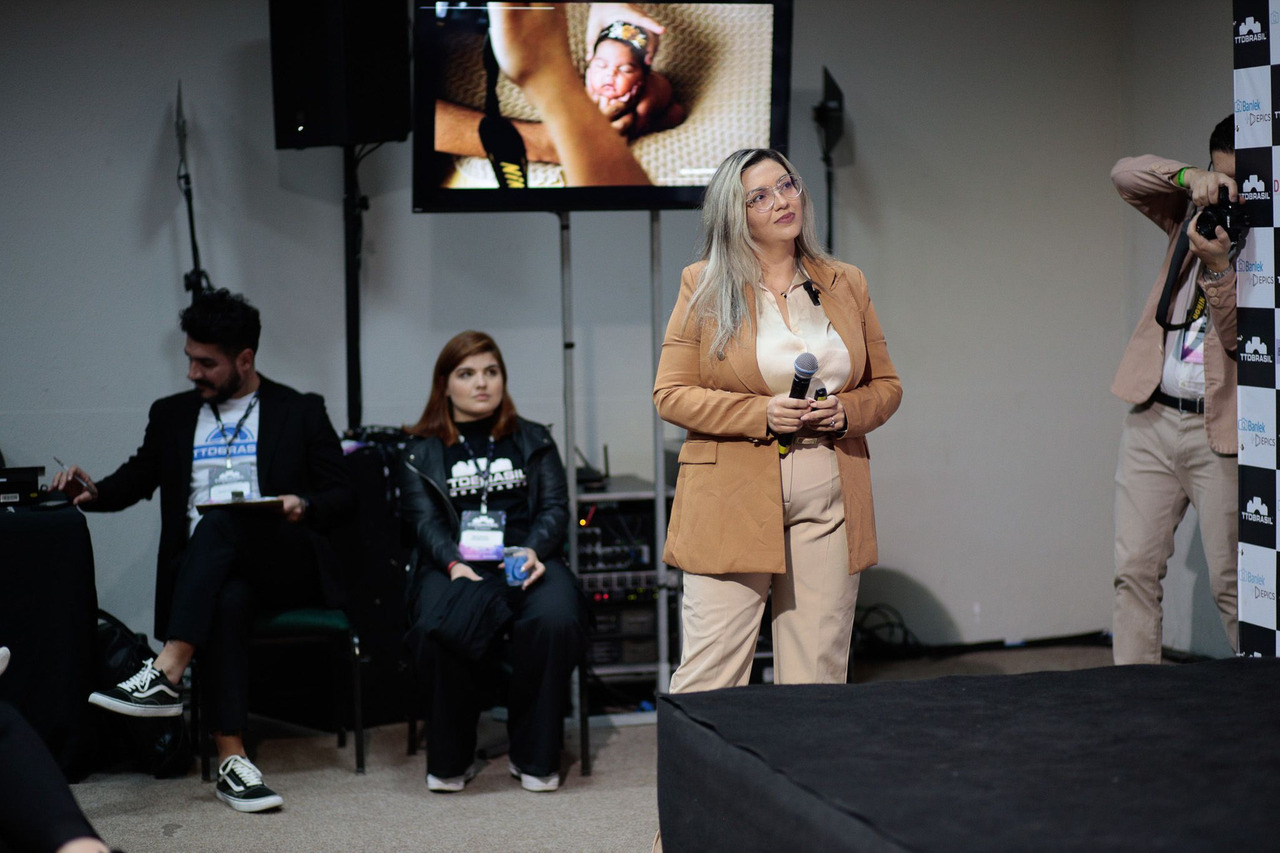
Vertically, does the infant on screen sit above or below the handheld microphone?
above

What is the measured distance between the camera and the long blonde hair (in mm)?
2605

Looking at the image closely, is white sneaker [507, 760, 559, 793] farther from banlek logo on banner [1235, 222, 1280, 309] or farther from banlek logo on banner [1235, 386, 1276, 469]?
banlek logo on banner [1235, 222, 1280, 309]

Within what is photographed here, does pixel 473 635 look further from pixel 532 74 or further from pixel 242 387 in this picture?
pixel 532 74

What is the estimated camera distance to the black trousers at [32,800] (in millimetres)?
1904

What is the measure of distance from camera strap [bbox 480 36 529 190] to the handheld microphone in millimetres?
1492

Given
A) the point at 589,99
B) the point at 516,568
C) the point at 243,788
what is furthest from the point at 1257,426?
the point at 243,788

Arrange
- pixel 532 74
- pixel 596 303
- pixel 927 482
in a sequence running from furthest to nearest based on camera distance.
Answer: pixel 927 482, pixel 596 303, pixel 532 74

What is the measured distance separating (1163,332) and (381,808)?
2.43 metres

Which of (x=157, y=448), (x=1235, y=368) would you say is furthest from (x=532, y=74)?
(x=1235, y=368)

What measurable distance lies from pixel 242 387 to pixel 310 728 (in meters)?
1.15

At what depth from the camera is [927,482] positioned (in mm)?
4930

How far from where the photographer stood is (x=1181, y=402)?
3166 mm

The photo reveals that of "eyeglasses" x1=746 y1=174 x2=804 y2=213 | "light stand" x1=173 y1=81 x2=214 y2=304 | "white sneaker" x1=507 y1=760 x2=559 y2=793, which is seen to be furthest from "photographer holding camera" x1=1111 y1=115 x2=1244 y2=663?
"light stand" x1=173 y1=81 x2=214 y2=304

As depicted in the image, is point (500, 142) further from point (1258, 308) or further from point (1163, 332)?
point (1258, 308)
